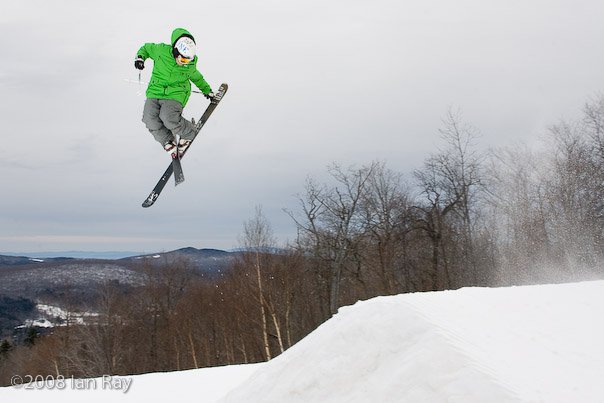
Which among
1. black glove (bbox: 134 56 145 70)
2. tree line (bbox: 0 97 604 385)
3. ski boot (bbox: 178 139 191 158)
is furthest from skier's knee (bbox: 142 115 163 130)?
tree line (bbox: 0 97 604 385)

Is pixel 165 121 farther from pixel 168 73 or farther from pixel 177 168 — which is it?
pixel 177 168

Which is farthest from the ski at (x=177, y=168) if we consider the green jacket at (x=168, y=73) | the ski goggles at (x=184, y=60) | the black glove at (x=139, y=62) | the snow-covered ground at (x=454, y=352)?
the snow-covered ground at (x=454, y=352)

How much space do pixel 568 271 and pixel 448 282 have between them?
5.81 meters

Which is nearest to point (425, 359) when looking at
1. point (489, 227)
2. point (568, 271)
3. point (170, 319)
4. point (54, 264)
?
point (568, 271)

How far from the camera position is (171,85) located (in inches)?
264

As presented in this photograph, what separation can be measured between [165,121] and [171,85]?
62 centimetres

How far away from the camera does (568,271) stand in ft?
73.5

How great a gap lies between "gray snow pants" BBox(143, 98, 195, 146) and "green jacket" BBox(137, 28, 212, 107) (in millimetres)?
132

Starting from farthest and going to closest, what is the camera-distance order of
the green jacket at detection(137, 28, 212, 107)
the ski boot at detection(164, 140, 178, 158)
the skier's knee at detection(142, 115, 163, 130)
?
the ski boot at detection(164, 140, 178, 158)
the skier's knee at detection(142, 115, 163, 130)
the green jacket at detection(137, 28, 212, 107)

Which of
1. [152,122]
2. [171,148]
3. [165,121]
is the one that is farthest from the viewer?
[171,148]

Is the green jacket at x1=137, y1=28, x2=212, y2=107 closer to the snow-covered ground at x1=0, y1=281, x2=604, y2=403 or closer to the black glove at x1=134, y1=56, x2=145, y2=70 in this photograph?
the black glove at x1=134, y1=56, x2=145, y2=70

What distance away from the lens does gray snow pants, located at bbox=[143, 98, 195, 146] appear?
694cm

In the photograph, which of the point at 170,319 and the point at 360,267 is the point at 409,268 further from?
the point at 170,319

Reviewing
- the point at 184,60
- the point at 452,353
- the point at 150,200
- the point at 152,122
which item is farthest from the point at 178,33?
the point at 452,353
